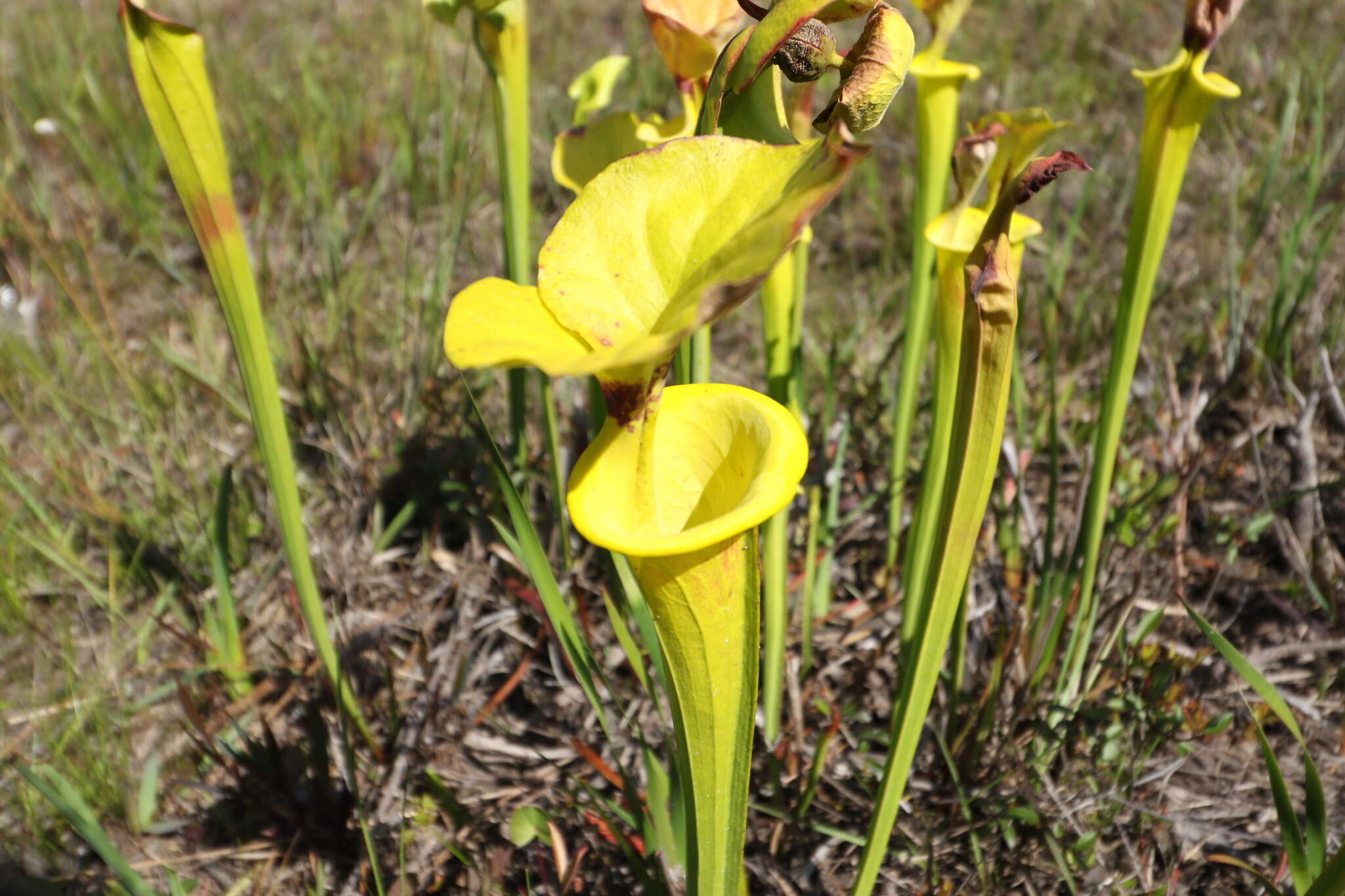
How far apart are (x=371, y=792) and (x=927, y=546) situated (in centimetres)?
82

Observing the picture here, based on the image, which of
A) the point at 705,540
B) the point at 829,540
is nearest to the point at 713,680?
the point at 705,540

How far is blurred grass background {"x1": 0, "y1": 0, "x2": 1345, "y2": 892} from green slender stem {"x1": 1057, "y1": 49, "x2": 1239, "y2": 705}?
0.34 m

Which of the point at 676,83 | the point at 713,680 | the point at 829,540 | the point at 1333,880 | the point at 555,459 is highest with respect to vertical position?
the point at 676,83

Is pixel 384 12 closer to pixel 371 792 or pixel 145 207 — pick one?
pixel 145 207

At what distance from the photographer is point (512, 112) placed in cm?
118

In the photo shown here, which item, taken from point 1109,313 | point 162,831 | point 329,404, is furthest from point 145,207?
point 1109,313

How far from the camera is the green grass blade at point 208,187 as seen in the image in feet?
2.65

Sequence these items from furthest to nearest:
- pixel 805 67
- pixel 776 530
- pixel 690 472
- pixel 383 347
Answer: pixel 383 347 → pixel 776 530 → pixel 690 472 → pixel 805 67

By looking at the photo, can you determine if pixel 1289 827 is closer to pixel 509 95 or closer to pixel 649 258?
pixel 649 258

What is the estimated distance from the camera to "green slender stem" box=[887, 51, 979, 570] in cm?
104

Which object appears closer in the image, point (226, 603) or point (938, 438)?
point (938, 438)

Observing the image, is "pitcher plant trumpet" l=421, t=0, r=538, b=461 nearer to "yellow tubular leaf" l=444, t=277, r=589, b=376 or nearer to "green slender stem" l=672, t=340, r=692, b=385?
"green slender stem" l=672, t=340, r=692, b=385

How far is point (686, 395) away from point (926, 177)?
1.77 ft

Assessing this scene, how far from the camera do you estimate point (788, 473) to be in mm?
618
